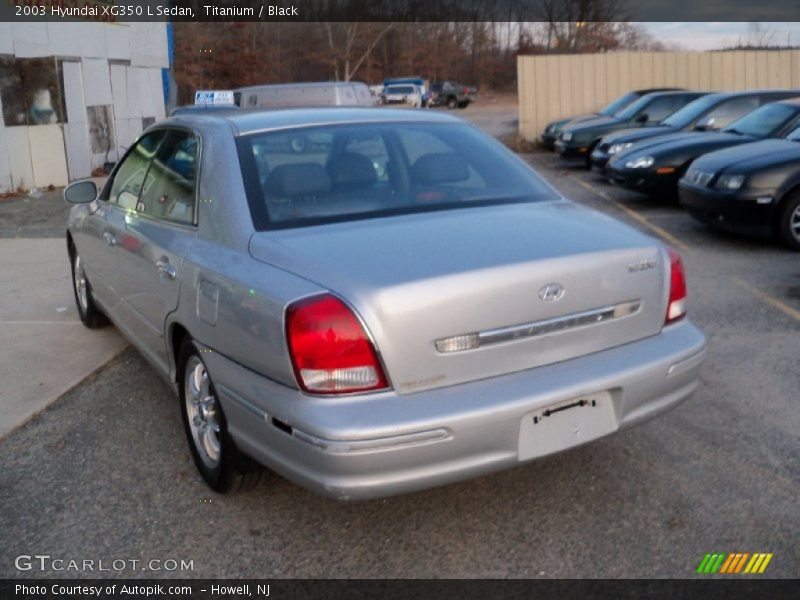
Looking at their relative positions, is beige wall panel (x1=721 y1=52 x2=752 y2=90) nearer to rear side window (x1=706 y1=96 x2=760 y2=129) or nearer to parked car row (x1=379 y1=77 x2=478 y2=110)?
rear side window (x1=706 y1=96 x2=760 y2=129)

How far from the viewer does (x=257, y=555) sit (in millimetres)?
3455

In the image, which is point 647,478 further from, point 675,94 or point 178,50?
point 178,50

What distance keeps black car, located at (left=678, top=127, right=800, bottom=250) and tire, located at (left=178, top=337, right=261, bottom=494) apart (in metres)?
6.37

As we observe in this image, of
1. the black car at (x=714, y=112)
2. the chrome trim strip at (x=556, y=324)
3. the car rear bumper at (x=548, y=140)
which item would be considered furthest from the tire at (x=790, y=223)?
the car rear bumper at (x=548, y=140)

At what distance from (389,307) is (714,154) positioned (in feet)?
25.2

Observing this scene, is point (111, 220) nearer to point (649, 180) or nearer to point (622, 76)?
point (649, 180)

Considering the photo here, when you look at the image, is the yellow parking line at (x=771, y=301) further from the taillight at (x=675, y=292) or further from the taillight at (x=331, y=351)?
the taillight at (x=331, y=351)

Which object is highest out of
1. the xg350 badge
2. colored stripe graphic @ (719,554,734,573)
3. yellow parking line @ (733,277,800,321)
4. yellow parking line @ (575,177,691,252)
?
the xg350 badge

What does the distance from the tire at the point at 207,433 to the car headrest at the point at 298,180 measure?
76 cm

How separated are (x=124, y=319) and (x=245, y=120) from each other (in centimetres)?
165

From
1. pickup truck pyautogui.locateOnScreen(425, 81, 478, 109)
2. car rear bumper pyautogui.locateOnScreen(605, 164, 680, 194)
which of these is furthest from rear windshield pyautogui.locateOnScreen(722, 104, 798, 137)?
pickup truck pyautogui.locateOnScreen(425, 81, 478, 109)

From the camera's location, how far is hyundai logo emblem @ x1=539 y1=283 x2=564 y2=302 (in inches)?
128

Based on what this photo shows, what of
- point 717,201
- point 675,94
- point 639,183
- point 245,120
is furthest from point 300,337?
point 675,94

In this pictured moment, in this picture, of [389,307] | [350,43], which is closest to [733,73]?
[389,307]
